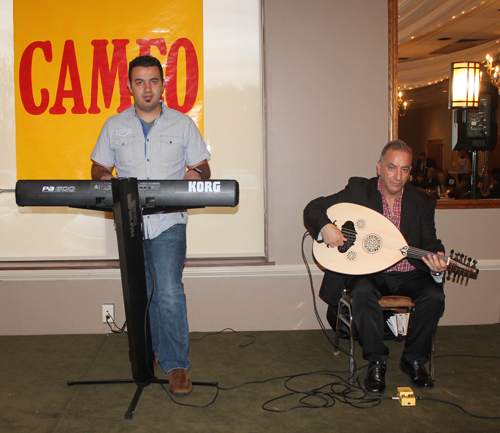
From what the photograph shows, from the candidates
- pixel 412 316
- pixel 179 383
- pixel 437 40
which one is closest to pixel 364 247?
pixel 412 316

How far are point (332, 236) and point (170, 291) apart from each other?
2.88ft

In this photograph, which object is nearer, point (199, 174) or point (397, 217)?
point (199, 174)

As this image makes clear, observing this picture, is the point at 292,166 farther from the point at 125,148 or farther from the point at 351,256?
the point at 125,148

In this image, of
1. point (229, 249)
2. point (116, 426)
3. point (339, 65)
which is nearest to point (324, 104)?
point (339, 65)

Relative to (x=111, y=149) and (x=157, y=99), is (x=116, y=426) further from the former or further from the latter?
(x=157, y=99)

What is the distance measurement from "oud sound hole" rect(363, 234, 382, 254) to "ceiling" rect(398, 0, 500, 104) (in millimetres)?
1249

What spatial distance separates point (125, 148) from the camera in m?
2.23

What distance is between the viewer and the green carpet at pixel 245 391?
6.40 feet

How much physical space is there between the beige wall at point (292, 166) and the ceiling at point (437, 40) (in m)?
0.25

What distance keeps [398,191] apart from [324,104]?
878 millimetres

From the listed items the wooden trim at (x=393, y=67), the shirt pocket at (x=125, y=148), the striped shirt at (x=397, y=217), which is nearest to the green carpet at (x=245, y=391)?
the striped shirt at (x=397, y=217)

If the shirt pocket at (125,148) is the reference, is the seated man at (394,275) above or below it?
below

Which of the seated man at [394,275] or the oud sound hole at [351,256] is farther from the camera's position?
the oud sound hole at [351,256]

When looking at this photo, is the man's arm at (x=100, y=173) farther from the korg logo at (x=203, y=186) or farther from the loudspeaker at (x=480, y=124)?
the loudspeaker at (x=480, y=124)
